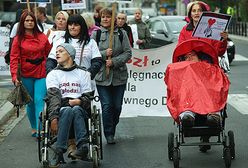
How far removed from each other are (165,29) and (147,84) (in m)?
13.1

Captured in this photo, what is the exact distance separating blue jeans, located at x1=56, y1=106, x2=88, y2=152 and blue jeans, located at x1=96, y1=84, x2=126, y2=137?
1.83 metres

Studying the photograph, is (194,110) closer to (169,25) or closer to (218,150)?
(218,150)

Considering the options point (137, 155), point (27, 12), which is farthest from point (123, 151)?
point (27, 12)

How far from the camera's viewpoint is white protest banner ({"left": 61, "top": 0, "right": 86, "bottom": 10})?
13.3 metres

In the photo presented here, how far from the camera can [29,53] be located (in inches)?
400

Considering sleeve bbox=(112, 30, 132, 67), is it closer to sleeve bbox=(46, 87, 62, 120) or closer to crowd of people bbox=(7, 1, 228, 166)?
crowd of people bbox=(7, 1, 228, 166)

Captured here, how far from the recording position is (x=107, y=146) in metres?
9.74

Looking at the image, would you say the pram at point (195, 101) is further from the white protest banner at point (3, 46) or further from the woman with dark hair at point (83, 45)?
the white protest banner at point (3, 46)

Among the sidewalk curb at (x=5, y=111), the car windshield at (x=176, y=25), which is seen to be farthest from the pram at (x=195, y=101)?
the car windshield at (x=176, y=25)

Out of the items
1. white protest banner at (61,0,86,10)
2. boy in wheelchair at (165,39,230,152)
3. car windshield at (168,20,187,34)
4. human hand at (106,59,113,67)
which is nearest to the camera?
boy in wheelchair at (165,39,230,152)

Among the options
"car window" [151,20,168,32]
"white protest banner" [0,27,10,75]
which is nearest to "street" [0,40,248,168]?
"white protest banner" [0,27,10,75]

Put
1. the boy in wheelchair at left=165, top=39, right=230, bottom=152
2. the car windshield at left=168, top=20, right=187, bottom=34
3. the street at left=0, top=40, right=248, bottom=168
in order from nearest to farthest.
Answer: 1. the boy in wheelchair at left=165, top=39, right=230, bottom=152
2. the street at left=0, top=40, right=248, bottom=168
3. the car windshield at left=168, top=20, right=187, bottom=34

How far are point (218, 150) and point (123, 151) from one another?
1.20 meters

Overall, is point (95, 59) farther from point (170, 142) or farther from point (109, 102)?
point (170, 142)
